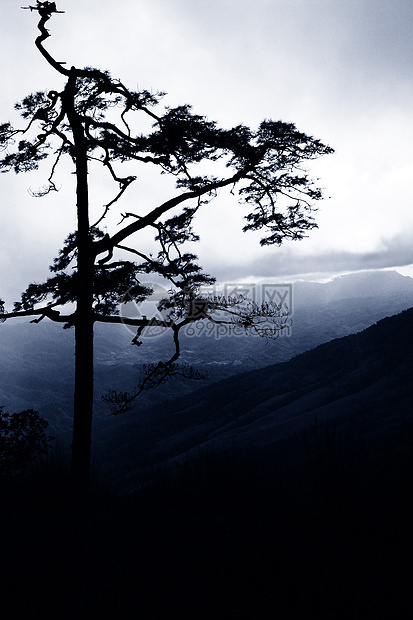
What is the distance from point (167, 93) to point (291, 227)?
3.01 meters

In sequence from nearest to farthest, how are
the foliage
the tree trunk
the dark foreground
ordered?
the dark foreground < the tree trunk < the foliage

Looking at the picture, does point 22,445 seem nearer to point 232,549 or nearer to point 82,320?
point 82,320

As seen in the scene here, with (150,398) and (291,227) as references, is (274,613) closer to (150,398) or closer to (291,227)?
(291,227)

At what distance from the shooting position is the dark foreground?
2471 mm

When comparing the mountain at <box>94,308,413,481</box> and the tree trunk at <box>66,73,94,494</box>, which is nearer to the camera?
the tree trunk at <box>66,73,94,494</box>

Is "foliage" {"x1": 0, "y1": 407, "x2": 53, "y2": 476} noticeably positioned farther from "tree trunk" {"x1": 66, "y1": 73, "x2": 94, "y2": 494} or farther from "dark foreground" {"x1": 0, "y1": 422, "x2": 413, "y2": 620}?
"dark foreground" {"x1": 0, "y1": 422, "x2": 413, "y2": 620}

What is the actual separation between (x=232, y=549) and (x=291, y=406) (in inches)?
1530

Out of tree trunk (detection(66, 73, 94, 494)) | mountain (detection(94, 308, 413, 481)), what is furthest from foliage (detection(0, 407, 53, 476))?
mountain (detection(94, 308, 413, 481))

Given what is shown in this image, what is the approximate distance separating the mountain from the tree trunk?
2103 millimetres

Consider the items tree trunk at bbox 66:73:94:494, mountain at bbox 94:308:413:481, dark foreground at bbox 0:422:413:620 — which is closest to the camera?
dark foreground at bbox 0:422:413:620

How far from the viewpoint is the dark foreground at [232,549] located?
2.47 m

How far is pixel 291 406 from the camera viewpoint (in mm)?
40156

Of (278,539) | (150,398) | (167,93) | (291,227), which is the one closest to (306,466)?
(278,539)

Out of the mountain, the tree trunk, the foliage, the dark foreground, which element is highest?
the tree trunk
